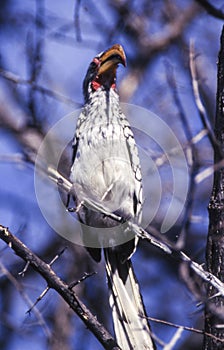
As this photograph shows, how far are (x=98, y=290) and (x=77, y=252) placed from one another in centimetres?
33

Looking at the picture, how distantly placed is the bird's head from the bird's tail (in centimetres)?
105

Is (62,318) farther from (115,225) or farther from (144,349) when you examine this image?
(144,349)

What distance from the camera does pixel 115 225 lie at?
3.92 m

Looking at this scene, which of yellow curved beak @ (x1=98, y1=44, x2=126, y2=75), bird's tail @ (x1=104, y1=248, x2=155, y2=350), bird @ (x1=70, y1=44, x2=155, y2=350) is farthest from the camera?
yellow curved beak @ (x1=98, y1=44, x2=126, y2=75)

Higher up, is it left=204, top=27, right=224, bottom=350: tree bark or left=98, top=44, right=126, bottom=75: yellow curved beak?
left=98, top=44, right=126, bottom=75: yellow curved beak

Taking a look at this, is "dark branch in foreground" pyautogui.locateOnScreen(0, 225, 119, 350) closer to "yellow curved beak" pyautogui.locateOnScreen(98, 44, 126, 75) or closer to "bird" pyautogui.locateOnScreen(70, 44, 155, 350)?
"bird" pyautogui.locateOnScreen(70, 44, 155, 350)

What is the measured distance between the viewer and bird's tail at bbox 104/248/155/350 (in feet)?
11.0

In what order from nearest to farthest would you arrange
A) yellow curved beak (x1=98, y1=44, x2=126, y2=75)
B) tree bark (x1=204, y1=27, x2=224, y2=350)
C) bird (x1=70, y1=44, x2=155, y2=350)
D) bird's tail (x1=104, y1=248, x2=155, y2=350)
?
tree bark (x1=204, y1=27, x2=224, y2=350) < bird's tail (x1=104, y1=248, x2=155, y2=350) < bird (x1=70, y1=44, x2=155, y2=350) < yellow curved beak (x1=98, y1=44, x2=126, y2=75)

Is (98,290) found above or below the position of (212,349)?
above

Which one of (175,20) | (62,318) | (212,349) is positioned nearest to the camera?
(212,349)

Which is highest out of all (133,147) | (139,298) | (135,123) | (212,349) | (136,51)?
(136,51)

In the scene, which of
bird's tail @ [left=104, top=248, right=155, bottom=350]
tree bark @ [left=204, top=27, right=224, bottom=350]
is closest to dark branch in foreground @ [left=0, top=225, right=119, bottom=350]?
bird's tail @ [left=104, top=248, right=155, bottom=350]

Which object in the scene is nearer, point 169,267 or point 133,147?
point 133,147

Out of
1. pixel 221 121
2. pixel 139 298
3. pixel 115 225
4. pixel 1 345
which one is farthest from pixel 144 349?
pixel 1 345
